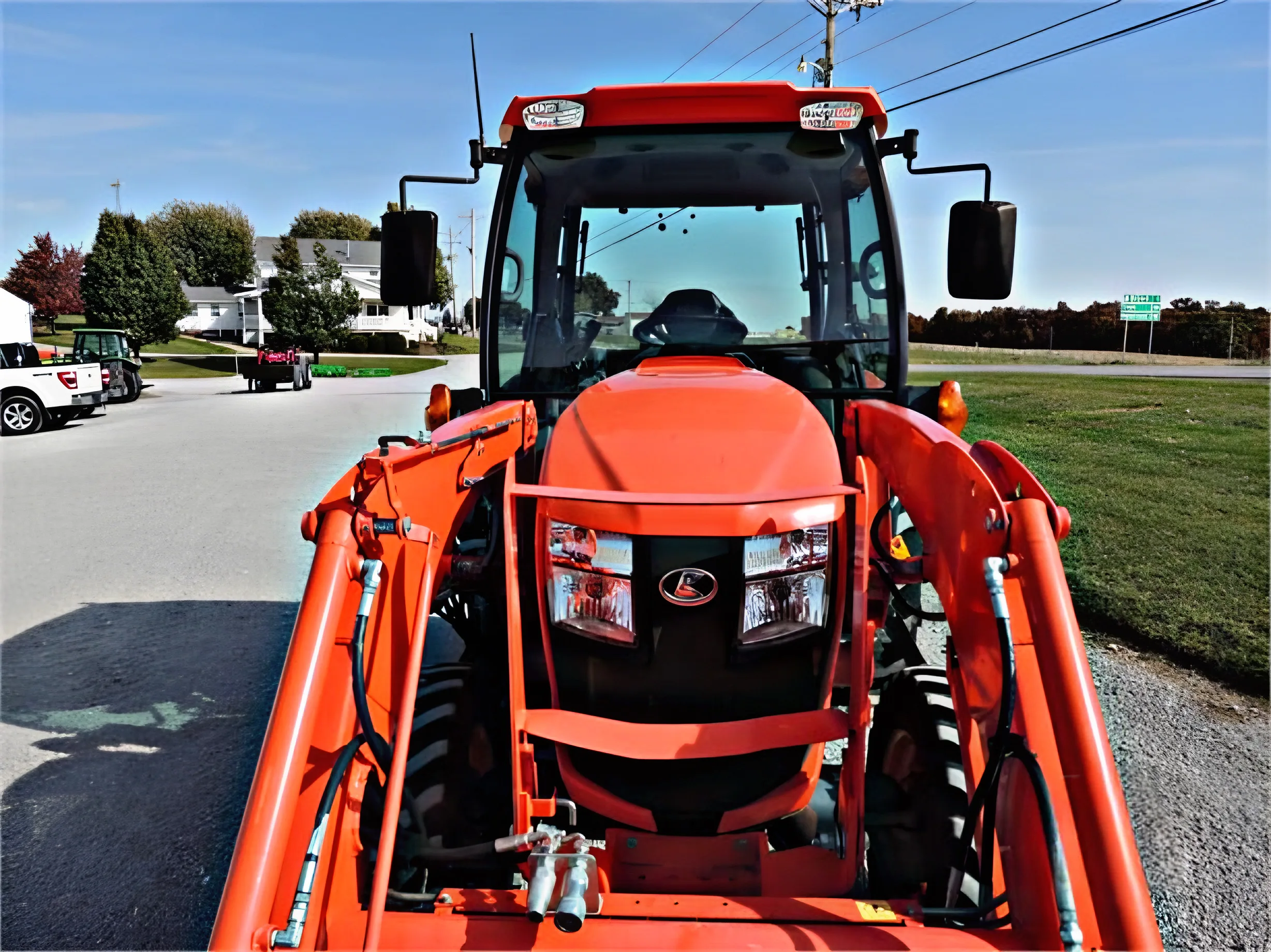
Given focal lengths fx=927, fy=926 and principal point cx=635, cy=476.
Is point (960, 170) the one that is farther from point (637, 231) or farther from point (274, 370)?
point (274, 370)

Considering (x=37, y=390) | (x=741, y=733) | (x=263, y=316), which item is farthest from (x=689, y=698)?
(x=263, y=316)

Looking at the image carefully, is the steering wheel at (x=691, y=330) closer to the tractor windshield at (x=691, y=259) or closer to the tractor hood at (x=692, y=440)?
the tractor windshield at (x=691, y=259)

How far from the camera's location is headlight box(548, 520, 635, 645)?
2.21 m

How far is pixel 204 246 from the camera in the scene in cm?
8906

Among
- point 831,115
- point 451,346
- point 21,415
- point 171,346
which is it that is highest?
point 831,115

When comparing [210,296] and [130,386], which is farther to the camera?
[210,296]

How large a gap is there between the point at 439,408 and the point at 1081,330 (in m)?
47.4

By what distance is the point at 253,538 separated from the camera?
333 inches

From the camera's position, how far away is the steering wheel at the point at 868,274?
11.3 feet

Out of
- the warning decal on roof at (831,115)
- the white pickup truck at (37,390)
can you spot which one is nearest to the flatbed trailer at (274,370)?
the white pickup truck at (37,390)

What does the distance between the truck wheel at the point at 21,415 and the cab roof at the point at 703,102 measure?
63.0ft

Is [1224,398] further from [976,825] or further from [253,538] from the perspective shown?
[976,825]

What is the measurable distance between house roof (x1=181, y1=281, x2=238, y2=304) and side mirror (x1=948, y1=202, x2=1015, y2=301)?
85.3 m

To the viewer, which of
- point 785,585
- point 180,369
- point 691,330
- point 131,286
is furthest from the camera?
point 131,286
